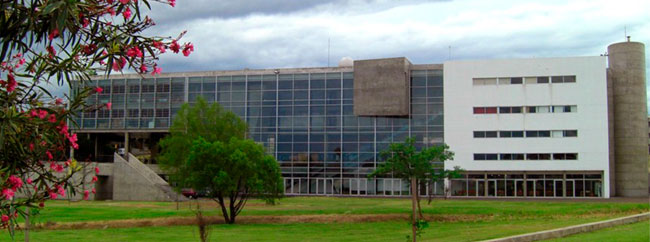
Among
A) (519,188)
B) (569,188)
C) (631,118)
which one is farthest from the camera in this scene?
(631,118)

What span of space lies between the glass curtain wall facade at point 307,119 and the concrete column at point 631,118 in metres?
18.0

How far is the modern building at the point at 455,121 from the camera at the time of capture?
5947 centimetres

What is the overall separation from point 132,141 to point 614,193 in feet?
172

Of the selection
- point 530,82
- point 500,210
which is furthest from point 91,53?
point 530,82

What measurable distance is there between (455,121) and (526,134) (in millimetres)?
6784

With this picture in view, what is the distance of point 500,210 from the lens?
119ft

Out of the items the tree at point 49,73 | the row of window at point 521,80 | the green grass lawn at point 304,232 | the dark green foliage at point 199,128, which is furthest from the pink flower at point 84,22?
the row of window at point 521,80

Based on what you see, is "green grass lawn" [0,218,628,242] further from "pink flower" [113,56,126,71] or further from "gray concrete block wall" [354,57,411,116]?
"gray concrete block wall" [354,57,411,116]

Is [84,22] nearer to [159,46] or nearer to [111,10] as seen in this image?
[111,10]

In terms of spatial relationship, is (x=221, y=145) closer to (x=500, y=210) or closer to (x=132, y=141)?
(x=500, y=210)

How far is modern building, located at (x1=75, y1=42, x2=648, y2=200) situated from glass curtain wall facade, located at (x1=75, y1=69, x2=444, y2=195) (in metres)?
→ 0.11

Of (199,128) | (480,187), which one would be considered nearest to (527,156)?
(480,187)

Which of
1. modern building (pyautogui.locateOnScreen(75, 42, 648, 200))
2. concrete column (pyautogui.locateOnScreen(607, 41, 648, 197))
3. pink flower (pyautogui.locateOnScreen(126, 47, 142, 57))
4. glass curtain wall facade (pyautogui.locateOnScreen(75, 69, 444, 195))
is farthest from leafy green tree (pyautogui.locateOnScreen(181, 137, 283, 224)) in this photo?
concrete column (pyautogui.locateOnScreen(607, 41, 648, 197))

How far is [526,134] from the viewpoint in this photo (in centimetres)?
5984
